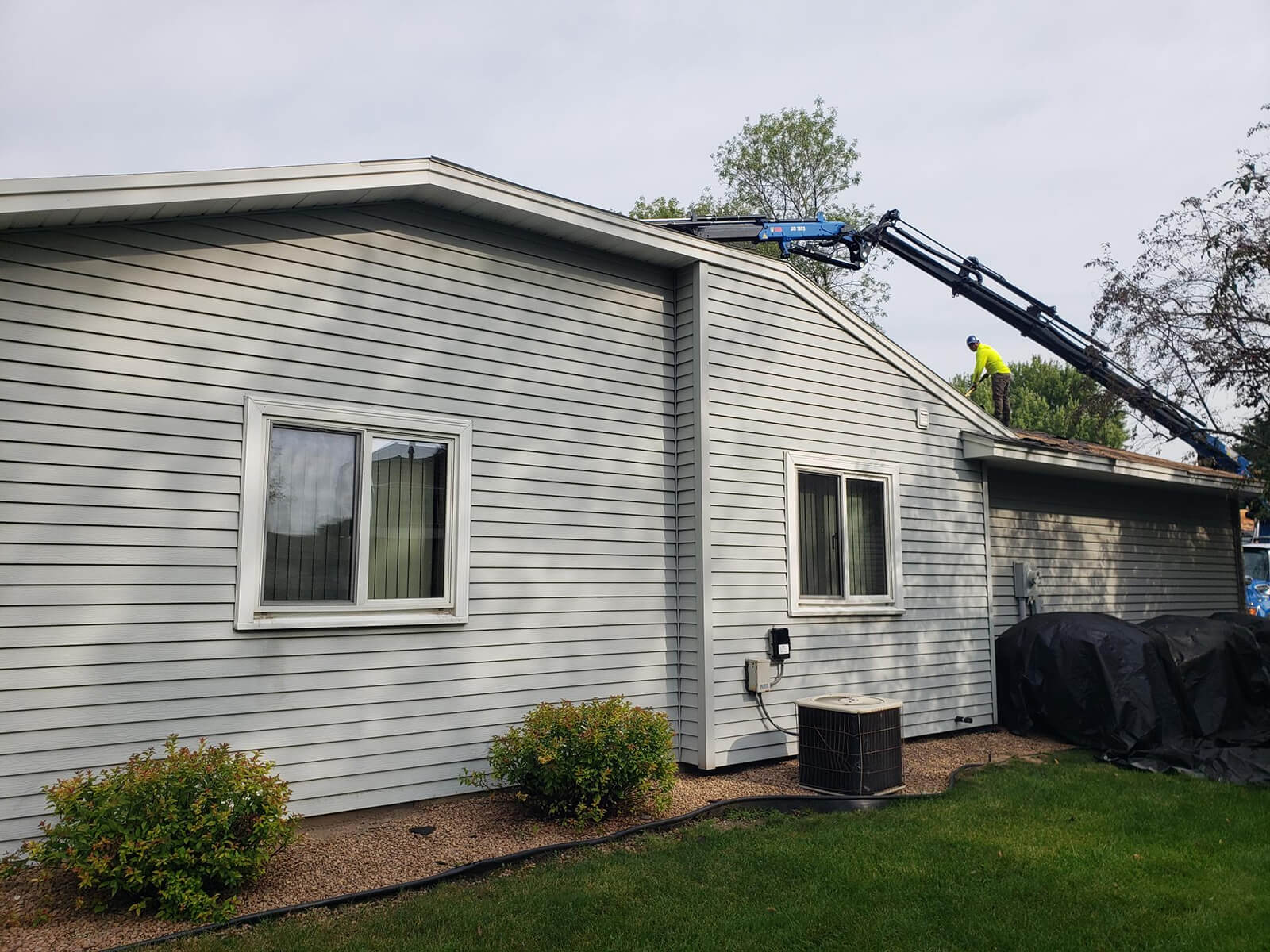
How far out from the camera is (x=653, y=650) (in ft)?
24.3

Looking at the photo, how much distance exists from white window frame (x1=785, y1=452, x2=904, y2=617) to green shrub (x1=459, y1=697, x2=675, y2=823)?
2469 mm

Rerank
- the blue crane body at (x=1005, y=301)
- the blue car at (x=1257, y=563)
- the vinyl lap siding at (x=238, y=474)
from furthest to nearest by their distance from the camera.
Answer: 1. the blue car at (x=1257, y=563)
2. the blue crane body at (x=1005, y=301)
3. the vinyl lap siding at (x=238, y=474)

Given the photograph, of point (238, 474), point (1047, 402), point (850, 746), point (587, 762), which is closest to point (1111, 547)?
point (850, 746)

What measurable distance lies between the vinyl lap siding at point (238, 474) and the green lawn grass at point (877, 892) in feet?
5.25

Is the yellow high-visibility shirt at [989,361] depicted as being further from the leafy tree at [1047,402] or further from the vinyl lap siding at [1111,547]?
the leafy tree at [1047,402]

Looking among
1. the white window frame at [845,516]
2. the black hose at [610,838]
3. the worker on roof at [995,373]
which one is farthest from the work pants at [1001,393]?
the black hose at [610,838]

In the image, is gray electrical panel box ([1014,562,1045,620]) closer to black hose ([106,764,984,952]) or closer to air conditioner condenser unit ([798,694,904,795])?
black hose ([106,764,984,952])

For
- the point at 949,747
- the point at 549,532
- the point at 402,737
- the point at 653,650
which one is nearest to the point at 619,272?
the point at 549,532

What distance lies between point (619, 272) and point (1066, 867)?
17.9ft

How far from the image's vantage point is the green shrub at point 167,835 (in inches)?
162

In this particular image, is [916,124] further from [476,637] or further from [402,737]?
[402,737]

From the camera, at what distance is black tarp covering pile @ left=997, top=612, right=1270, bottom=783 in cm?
814

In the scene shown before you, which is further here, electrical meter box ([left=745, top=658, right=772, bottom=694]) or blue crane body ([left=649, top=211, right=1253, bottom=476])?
blue crane body ([left=649, top=211, right=1253, bottom=476])

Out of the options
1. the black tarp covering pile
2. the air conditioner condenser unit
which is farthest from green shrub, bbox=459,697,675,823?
the black tarp covering pile
